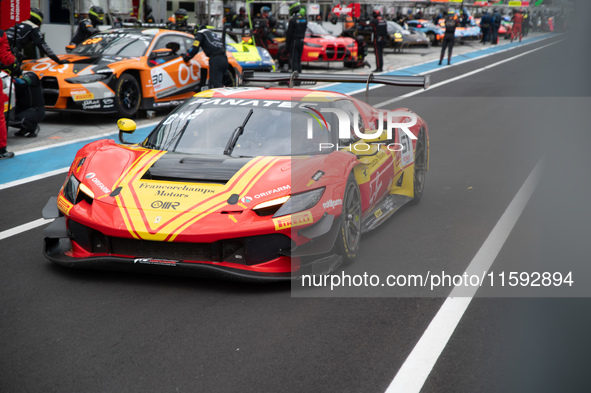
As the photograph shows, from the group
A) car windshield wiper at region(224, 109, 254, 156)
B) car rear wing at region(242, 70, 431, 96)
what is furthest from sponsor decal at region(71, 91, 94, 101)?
car windshield wiper at region(224, 109, 254, 156)

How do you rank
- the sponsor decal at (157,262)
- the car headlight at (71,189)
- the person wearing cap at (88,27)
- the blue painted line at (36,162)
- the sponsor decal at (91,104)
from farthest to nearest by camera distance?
the person wearing cap at (88,27)
the sponsor decal at (91,104)
the blue painted line at (36,162)
the car headlight at (71,189)
the sponsor decal at (157,262)

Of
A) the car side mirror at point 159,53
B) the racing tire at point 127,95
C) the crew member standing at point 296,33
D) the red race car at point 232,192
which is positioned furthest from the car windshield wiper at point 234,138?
the crew member standing at point 296,33

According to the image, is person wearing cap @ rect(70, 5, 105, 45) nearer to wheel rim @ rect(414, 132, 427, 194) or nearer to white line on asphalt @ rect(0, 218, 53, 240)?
white line on asphalt @ rect(0, 218, 53, 240)

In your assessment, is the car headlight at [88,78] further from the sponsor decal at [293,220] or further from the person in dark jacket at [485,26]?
the person in dark jacket at [485,26]

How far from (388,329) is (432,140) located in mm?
7405

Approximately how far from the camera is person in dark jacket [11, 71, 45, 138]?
988cm

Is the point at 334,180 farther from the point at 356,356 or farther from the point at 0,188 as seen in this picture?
the point at 0,188

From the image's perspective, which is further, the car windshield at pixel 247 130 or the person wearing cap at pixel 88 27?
the person wearing cap at pixel 88 27

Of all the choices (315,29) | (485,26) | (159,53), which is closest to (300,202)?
(159,53)

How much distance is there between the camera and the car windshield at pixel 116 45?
1203cm

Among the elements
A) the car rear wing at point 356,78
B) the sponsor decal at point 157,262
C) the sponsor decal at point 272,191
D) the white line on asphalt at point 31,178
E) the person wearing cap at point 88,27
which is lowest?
the white line on asphalt at point 31,178

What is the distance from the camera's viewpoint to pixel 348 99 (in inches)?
246

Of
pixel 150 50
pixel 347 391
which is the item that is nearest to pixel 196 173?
pixel 347 391

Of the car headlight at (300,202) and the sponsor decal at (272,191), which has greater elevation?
the sponsor decal at (272,191)
